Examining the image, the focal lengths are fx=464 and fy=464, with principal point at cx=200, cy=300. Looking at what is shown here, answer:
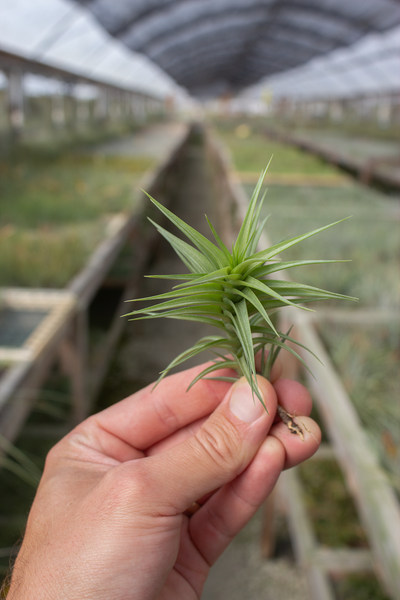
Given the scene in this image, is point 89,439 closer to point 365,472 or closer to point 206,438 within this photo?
point 206,438

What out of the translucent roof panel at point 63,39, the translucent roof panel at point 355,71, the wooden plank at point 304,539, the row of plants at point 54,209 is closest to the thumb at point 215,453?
the wooden plank at point 304,539

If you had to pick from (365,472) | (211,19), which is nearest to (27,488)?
(365,472)

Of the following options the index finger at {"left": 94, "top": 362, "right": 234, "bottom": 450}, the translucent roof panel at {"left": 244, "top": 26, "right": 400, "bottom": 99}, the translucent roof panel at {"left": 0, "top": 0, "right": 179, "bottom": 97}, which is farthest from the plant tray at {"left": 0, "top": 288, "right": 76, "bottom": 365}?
the translucent roof panel at {"left": 244, "top": 26, "right": 400, "bottom": 99}

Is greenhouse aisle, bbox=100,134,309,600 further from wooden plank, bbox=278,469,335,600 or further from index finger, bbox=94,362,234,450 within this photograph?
index finger, bbox=94,362,234,450

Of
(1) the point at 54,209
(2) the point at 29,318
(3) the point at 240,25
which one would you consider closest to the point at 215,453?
(2) the point at 29,318

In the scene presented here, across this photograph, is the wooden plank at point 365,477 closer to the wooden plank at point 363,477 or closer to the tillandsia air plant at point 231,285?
the wooden plank at point 363,477

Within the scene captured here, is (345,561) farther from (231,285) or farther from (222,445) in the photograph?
(231,285)
